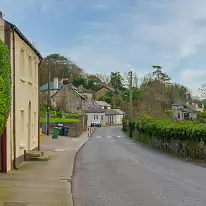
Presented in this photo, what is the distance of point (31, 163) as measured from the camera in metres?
16.4

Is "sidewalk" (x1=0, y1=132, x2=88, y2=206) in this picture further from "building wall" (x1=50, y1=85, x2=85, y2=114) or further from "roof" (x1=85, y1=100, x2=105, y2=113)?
"roof" (x1=85, y1=100, x2=105, y2=113)

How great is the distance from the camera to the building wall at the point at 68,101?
2650 inches

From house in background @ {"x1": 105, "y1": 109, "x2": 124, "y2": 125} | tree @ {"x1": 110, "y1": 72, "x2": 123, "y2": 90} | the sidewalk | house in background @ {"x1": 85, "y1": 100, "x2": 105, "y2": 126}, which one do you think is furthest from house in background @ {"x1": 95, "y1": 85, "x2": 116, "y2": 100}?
the sidewalk

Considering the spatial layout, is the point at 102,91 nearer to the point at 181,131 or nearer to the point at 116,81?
the point at 116,81

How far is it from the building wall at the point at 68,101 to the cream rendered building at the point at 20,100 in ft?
151

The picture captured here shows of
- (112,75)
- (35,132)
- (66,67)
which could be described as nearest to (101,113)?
(66,67)

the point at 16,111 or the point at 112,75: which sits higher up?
the point at 112,75

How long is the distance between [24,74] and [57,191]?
7.52 meters

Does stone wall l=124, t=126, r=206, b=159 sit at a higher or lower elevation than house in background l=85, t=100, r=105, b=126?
lower

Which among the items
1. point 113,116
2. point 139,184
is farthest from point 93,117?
point 139,184

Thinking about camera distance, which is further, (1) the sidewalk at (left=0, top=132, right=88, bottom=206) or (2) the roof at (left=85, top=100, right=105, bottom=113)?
(2) the roof at (left=85, top=100, right=105, bottom=113)

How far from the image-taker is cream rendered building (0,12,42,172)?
1348cm

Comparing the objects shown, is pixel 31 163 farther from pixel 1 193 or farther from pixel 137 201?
pixel 137 201

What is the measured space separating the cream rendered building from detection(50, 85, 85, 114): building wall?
4597 cm
